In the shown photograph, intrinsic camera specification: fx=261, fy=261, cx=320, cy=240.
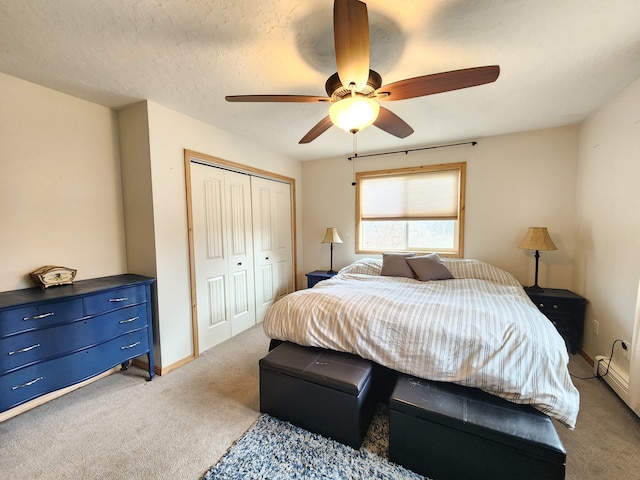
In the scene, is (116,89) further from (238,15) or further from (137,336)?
(137,336)

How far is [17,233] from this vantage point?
1938 millimetres

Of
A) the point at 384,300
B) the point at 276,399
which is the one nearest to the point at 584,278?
the point at 384,300

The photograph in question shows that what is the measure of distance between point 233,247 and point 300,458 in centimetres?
226

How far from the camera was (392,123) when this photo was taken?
2.03 m

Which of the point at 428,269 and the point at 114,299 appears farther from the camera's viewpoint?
the point at 428,269

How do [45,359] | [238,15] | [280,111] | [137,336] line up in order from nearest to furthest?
[238,15] → [45,359] → [137,336] → [280,111]

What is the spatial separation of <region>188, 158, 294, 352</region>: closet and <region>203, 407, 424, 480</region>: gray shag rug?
1448mm

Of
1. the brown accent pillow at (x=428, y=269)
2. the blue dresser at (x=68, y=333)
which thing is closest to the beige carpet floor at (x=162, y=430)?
the blue dresser at (x=68, y=333)

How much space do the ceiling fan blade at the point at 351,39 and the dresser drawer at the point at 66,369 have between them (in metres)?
2.54

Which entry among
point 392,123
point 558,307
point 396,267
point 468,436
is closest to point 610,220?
point 558,307

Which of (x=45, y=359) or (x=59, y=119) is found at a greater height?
(x=59, y=119)

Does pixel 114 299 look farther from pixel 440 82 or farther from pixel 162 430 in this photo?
pixel 440 82

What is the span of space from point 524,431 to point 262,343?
7.99 feet

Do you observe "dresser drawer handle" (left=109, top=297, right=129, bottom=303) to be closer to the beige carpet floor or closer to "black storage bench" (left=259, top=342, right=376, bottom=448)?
the beige carpet floor
